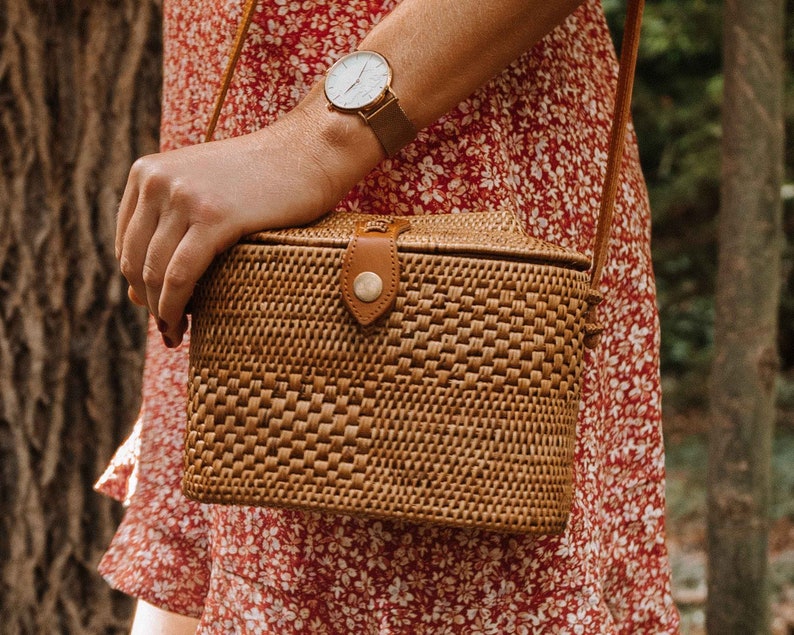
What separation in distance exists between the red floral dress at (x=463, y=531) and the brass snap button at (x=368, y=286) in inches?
8.0

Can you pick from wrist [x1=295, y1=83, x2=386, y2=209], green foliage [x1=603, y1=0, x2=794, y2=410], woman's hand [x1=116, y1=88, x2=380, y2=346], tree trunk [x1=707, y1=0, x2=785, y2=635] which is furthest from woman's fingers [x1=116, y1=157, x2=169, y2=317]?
green foliage [x1=603, y1=0, x2=794, y2=410]

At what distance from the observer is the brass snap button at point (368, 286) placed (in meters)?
0.86

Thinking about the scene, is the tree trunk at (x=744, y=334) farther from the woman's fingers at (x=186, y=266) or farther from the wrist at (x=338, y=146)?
the woman's fingers at (x=186, y=266)

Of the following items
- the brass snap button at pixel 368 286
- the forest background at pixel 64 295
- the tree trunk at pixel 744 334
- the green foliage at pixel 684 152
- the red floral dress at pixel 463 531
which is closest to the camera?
the brass snap button at pixel 368 286

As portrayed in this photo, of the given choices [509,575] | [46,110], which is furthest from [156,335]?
[46,110]

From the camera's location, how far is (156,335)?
1.35 metres

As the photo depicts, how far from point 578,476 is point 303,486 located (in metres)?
0.37

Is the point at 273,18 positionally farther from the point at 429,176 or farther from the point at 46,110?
the point at 46,110

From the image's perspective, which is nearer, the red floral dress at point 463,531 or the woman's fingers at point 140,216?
the woman's fingers at point 140,216

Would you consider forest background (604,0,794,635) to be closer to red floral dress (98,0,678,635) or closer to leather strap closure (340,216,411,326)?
red floral dress (98,0,678,635)

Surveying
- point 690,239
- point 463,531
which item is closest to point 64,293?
point 463,531

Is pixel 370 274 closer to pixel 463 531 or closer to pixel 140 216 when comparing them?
pixel 140 216

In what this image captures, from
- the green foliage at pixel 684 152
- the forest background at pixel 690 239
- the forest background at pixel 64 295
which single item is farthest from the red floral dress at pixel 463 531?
the green foliage at pixel 684 152

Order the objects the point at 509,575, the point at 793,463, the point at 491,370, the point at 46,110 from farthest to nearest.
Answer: the point at 793,463, the point at 46,110, the point at 509,575, the point at 491,370
